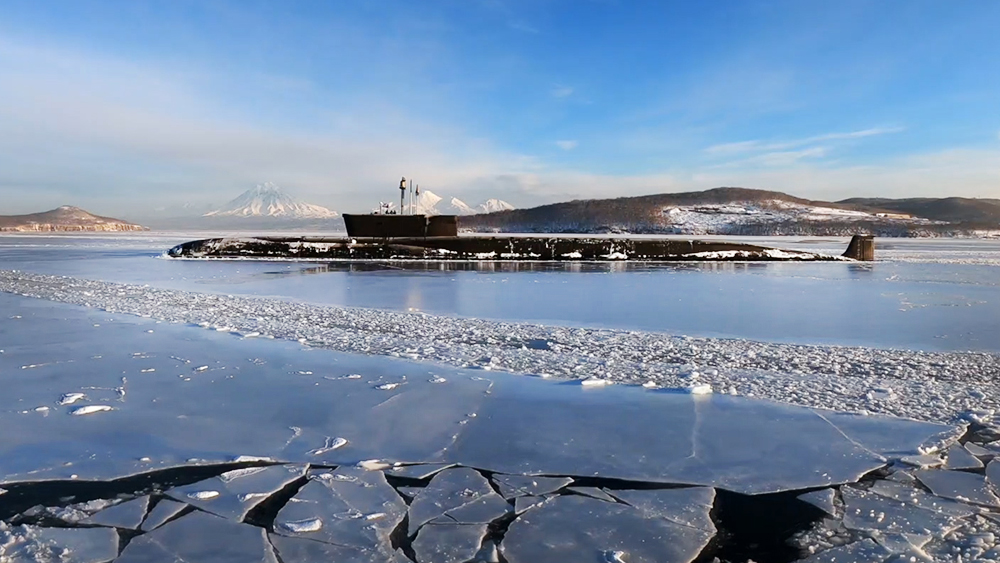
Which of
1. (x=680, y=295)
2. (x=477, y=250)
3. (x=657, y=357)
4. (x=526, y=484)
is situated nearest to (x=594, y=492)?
(x=526, y=484)

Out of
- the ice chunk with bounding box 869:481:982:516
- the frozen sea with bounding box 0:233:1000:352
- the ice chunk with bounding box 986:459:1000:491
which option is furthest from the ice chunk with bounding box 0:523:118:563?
Result: the frozen sea with bounding box 0:233:1000:352

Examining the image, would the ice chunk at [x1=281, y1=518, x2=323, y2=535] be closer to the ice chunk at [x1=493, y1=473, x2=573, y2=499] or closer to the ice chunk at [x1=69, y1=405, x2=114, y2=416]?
the ice chunk at [x1=493, y1=473, x2=573, y2=499]

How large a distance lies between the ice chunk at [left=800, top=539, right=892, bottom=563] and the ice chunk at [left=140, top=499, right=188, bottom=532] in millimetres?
2105

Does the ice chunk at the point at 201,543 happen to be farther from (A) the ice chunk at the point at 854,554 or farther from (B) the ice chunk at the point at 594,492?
(A) the ice chunk at the point at 854,554

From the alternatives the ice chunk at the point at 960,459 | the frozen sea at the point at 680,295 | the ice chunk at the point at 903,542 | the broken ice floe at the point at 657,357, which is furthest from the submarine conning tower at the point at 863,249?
the ice chunk at the point at 903,542

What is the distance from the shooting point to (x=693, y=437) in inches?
125

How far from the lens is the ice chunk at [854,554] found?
2008mm

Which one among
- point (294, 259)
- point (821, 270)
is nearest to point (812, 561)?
point (821, 270)

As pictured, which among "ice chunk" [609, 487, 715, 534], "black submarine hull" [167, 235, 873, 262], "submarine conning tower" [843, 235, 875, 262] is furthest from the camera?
"black submarine hull" [167, 235, 873, 262]

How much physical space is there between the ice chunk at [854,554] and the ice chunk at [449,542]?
1.02m

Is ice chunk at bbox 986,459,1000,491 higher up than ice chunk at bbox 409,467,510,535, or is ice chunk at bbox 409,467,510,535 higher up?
ice chunk at bbox 409,467,510,535

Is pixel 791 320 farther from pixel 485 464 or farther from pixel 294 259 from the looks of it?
pixel 294 259

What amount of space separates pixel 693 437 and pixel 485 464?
1.06 m

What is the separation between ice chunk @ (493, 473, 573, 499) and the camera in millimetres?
2525
